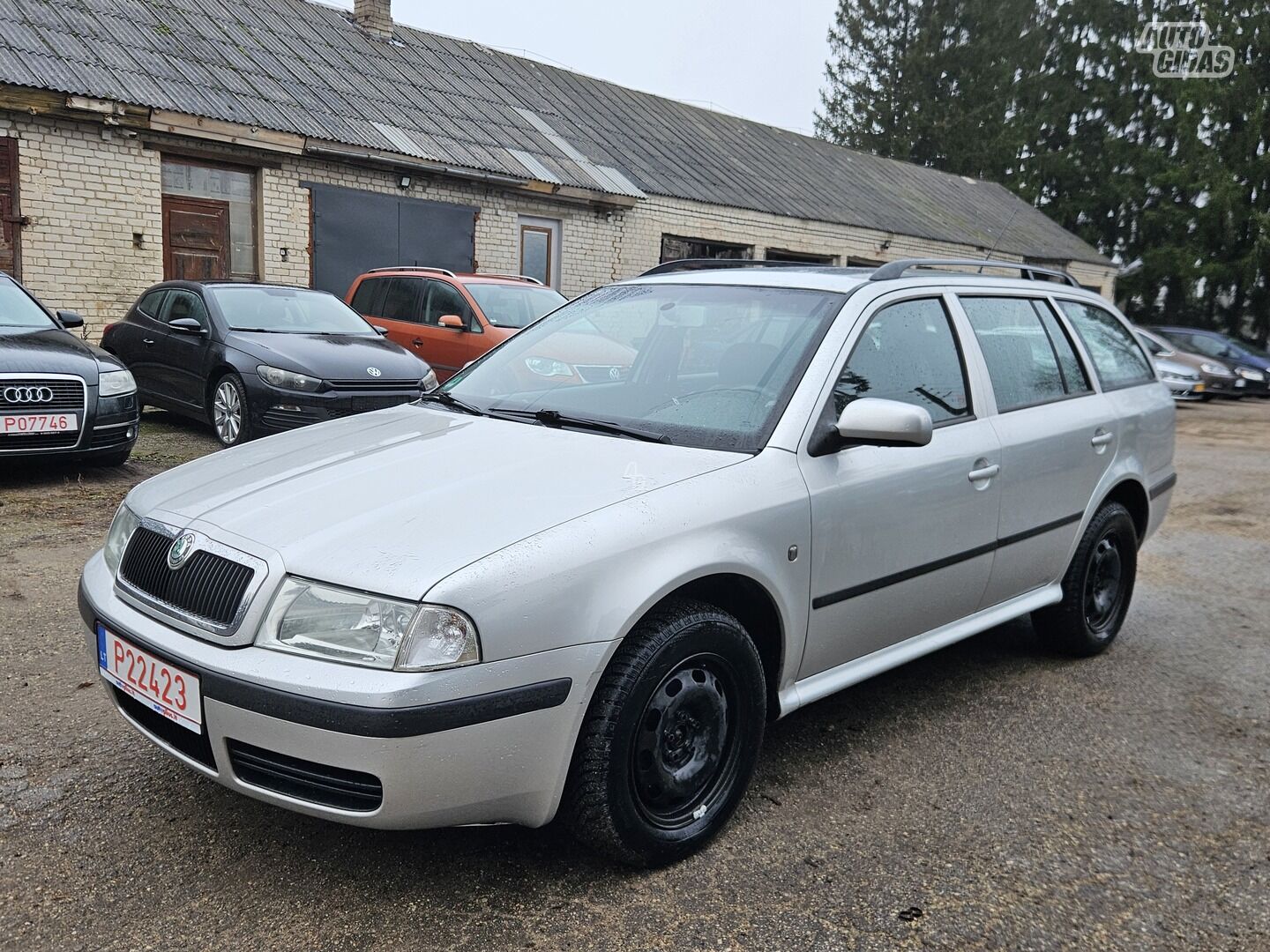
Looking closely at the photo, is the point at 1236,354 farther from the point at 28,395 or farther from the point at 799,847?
the point at 799,847

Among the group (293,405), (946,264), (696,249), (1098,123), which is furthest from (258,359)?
(1098,123)

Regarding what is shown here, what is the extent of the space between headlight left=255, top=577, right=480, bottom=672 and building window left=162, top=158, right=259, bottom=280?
1141 cm

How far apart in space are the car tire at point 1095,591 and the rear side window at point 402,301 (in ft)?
25.8

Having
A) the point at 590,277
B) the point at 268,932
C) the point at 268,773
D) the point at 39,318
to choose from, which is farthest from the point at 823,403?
the point at 590,277

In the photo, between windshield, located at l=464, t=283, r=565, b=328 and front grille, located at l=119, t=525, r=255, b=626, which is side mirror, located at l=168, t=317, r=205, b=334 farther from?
front grille, located at l=119, t=525, r=255, b=626

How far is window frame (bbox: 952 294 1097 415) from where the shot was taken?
375 cm

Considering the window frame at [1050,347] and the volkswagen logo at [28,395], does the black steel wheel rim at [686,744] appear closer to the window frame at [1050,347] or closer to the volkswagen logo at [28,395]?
the window frame at [1050,347]

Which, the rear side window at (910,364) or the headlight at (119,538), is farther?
the rear side window at (910,364)

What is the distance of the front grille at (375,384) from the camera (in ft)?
26.6

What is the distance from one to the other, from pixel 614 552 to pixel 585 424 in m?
0.78

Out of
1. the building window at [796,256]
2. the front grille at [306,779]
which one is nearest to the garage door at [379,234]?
the building window at [796,256]

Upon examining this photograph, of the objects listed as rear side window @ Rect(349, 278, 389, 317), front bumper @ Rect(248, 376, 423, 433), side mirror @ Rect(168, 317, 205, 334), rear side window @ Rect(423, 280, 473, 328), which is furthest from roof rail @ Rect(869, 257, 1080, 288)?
rear side window @ Rect(349, 278, 389, 317)

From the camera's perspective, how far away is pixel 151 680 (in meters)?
2.46

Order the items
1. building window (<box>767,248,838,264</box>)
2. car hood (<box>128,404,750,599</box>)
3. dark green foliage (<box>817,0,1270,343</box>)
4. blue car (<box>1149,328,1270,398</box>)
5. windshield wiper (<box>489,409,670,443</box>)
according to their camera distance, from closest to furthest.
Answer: car hood (<box>128,404,750,599</box>) < windshield wiper (<box>489,409,670,443</box>) < building window (<box>767,248,838,264</box>) < blue car (<box>1149,328,1270,398</box>) < dark green foliage (<box>817,0,1270,343</box>)
